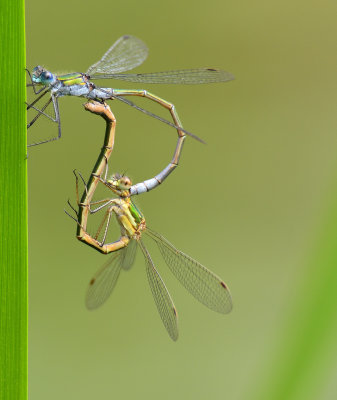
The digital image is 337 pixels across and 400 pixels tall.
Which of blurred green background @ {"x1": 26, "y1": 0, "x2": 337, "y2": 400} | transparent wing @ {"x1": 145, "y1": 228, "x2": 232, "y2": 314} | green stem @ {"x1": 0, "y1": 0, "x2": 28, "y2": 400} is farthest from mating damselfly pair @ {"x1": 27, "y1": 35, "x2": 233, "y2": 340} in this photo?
blurred green background @ {"x1": 26, "y1": 0, "x2": 337, "y2": 400}

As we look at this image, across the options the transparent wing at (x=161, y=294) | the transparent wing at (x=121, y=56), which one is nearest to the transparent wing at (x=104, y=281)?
the transparent wing at (x=161, y=294)

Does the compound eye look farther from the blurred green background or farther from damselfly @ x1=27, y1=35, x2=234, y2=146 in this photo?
the blurred green background

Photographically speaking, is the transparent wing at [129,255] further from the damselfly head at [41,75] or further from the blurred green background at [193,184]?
the blurred green background at [193,184]

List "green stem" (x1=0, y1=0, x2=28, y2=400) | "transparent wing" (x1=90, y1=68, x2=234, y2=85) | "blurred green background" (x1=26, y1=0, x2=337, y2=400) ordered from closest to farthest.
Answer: "green stem" (x1=0, y1=0, x2=28, y2=400) → "transparent wing" (x1=90, y1=68, x2=234, y2=85) → "blurred green background" (x1=26, y1=0, x2=337, y2=400)

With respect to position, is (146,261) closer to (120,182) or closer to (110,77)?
(120,182)

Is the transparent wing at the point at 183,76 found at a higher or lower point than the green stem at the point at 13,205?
higher

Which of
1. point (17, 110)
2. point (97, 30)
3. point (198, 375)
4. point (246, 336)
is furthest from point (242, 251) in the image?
point (17, 110)
